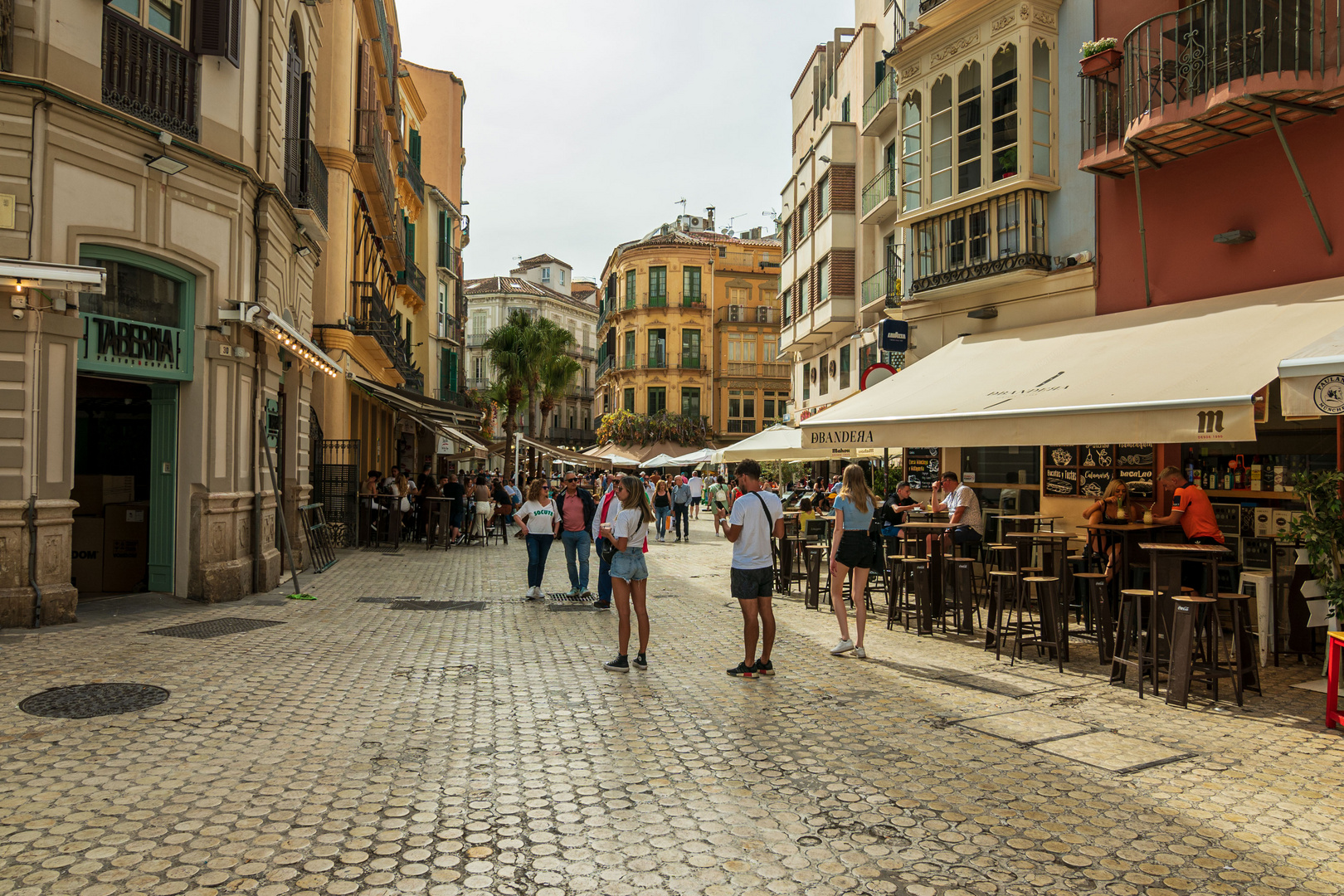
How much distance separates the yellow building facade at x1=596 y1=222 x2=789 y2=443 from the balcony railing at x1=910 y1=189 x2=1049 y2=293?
38.9 m

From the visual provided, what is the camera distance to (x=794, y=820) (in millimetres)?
4457

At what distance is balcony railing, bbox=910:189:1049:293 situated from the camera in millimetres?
13555

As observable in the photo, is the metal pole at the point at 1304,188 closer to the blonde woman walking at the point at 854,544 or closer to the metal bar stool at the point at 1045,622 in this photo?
the metal bar stool at the point at 1045,622

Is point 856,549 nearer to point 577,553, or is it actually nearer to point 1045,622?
point 1045,622

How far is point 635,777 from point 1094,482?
31.3 ft

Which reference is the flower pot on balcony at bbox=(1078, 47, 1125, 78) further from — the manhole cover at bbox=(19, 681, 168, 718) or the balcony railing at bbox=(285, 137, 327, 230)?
the manhole cover at bbox=(19, 681, 168, 718)

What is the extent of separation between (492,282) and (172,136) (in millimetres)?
71336

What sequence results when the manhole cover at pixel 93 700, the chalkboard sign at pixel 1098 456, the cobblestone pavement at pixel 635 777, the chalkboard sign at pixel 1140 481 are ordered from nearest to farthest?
the cobblestone pavement at pixel 635 777 < the manhole cover at pixel 93 700 < the chalkboard sign at pixel 1140 481 < the chalkboard sign at pixel 1098 456

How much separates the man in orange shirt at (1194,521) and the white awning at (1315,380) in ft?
5.24

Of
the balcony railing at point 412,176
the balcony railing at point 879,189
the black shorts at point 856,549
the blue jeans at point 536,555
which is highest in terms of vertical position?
the balcony railing at point 412,176

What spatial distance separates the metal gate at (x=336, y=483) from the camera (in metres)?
19.2

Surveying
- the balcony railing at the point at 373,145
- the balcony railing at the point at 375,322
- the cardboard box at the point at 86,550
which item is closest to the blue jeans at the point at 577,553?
the cardboard box at the point at 86,550

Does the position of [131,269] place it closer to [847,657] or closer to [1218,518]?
[847,657]

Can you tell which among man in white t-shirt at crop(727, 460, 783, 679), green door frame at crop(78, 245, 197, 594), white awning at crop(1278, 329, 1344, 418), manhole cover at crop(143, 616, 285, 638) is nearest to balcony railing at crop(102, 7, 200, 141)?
green door frame at crop(78, 245, 197, 594)
